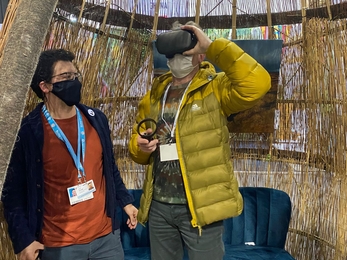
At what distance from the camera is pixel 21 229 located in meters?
1.01

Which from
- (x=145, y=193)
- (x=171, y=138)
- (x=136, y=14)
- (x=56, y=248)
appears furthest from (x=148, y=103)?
(x=136, y=14)

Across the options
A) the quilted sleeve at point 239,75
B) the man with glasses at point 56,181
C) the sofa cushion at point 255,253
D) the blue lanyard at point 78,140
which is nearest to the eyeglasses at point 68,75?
the man with glasses at point 56,181

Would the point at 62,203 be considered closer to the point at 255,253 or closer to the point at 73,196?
the point at 73,196

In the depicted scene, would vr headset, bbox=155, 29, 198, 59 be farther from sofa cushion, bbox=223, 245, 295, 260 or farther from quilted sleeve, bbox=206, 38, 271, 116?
sofa cushion, bbox=223, 245, 295, 260

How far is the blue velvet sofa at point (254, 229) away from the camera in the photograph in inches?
75.1

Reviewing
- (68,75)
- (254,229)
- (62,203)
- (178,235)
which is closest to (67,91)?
(68,75)

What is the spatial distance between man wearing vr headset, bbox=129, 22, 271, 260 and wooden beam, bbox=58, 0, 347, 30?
0.88 m

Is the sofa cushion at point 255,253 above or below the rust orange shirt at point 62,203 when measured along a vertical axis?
below

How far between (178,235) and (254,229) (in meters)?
0.96

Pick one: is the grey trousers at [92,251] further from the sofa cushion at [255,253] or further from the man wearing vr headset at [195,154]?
the sofa cushion at [255,253]

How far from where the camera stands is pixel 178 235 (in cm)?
117

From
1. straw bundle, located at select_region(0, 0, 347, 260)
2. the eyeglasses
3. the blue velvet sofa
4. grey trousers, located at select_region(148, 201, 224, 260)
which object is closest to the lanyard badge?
the eyeglasses

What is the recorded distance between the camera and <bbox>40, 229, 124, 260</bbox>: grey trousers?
105 centimetres

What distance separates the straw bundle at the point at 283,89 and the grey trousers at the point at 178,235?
0.80 meters
